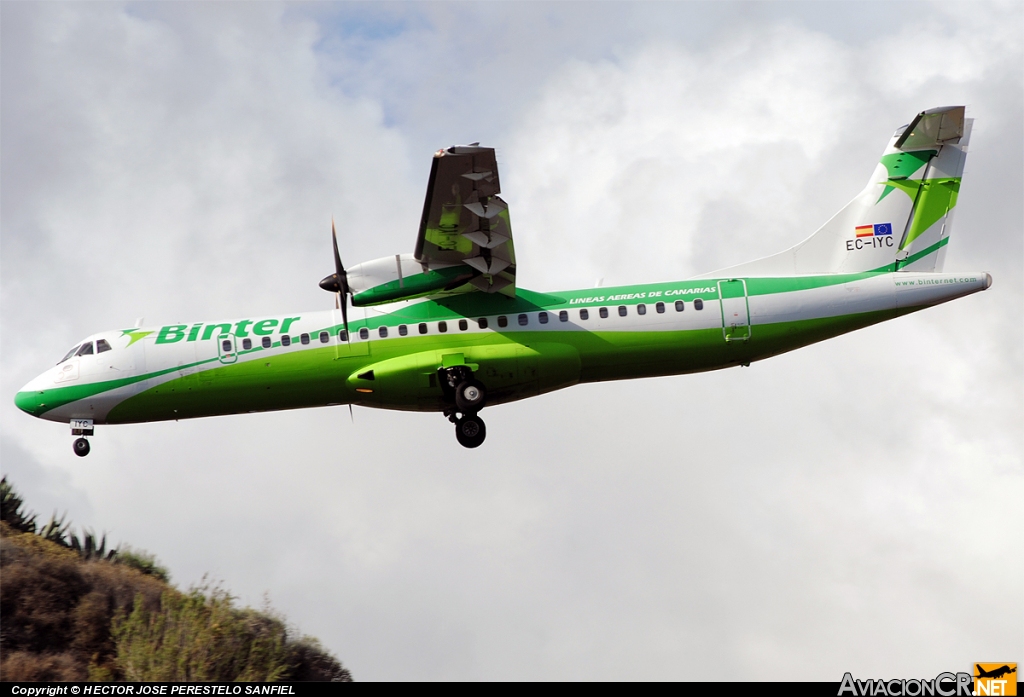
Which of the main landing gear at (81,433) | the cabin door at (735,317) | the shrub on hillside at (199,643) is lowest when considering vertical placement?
the shrub on hillside at (199,643)

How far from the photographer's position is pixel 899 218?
92.3 feet

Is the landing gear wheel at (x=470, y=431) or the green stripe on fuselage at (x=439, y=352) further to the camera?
the landing gear wheel at (x=470, y=431)

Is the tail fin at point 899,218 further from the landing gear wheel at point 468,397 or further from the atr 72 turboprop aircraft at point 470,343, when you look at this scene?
the landing gear wheel at point 468,397

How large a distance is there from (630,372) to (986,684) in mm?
9847

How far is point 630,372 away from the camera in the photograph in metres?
26.9

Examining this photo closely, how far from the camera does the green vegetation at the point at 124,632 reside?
78.0 feet

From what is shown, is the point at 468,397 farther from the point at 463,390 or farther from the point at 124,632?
the point at 124,632

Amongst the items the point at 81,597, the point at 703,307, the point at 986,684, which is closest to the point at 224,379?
the point at 81,597

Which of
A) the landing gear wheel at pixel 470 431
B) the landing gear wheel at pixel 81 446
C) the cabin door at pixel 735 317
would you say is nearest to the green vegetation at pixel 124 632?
the landing gear wheel at pixel 81 446

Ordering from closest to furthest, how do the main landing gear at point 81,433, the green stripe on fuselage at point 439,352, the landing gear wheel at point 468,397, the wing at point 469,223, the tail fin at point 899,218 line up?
the wing at point 469,223 → the landing gear wheel at point 468,397 → the green stripe on fuselage at point 439,352 → the main landing gear at point 81,433 → the tail fin at point 899,218

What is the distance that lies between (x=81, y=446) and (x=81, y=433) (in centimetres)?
37

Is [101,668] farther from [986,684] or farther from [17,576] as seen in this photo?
[986,684]

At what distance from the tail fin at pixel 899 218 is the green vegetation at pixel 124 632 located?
13343 mm

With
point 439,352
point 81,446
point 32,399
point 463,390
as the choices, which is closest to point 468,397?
point 463,390
